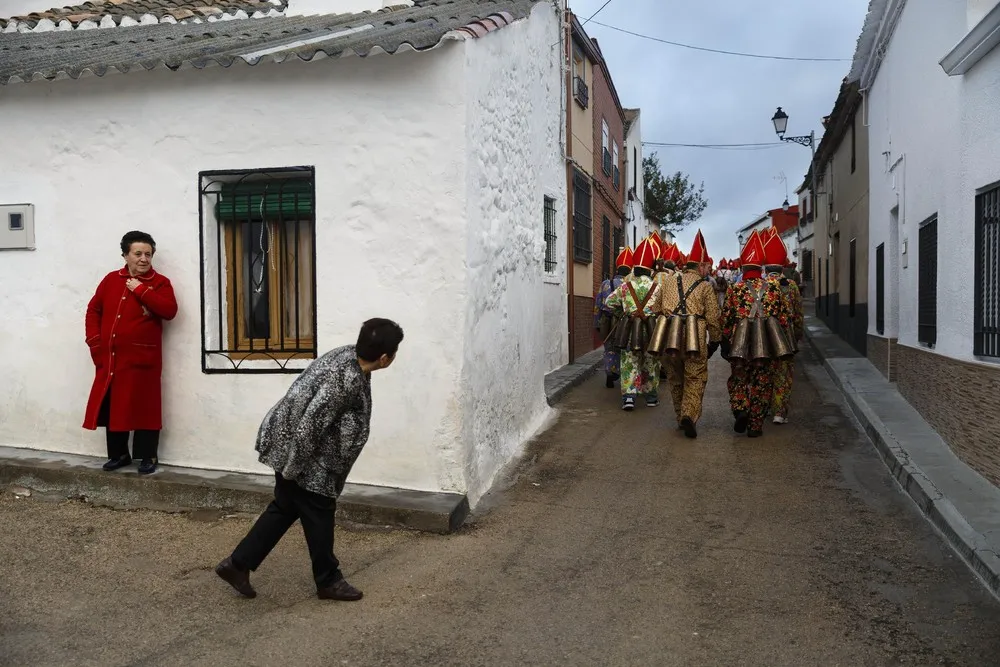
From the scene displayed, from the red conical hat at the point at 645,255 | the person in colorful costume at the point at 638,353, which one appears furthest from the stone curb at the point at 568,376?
the red conical hat at the point at 645,255

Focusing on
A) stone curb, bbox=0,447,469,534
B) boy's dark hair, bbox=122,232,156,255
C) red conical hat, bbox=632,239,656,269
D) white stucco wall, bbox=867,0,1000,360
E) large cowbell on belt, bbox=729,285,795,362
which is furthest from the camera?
red conical hat, bbox=632,239,656,269

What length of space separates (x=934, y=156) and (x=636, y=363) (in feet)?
11.8

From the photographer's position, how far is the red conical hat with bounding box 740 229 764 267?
8711 mm

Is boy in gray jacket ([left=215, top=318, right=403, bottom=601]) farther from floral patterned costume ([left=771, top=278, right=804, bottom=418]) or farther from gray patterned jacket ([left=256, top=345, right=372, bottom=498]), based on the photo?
floral patterned costume ([left=771, top=278, right=804, bottom=418])

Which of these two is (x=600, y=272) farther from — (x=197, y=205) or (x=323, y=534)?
(x=323, y=534)

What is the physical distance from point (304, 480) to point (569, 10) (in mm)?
10745

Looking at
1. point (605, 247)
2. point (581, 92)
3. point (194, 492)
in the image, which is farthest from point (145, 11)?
point (605, 247)

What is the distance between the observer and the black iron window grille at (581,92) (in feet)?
46.8

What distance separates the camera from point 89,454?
21.9 ft

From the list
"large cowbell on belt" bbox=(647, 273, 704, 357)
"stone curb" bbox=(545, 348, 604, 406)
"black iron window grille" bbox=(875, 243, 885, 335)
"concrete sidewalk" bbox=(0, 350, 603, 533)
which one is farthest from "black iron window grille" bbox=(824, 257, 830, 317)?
"concrete sidewalk" bbox=(0, 350, 603, 533)

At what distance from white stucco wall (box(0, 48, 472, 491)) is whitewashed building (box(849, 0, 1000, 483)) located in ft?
12.0

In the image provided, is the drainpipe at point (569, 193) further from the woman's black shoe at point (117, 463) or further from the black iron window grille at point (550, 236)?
the woman's black shoe at point (117, 463)

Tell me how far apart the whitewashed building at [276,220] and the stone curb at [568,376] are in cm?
319

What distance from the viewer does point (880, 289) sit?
12586 mm
